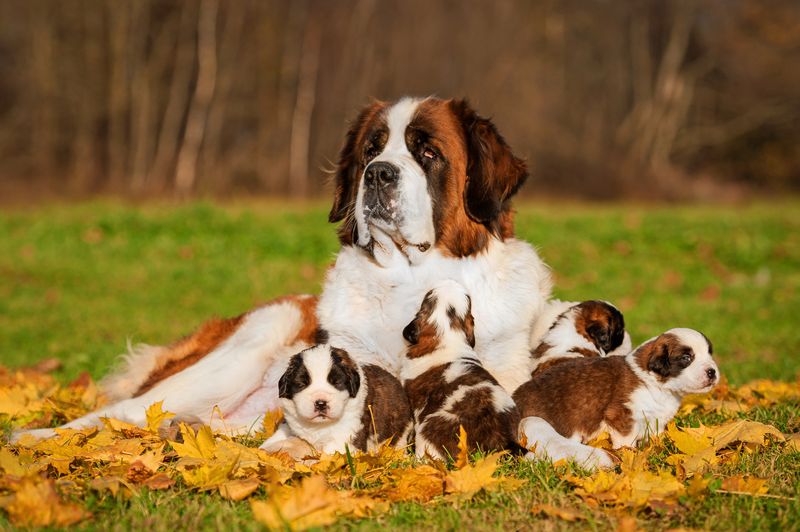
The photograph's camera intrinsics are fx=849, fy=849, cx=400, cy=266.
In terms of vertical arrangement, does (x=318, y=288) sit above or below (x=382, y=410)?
below

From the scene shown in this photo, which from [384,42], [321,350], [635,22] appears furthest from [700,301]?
[635,22]

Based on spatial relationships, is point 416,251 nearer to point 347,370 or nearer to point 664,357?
point 347,370

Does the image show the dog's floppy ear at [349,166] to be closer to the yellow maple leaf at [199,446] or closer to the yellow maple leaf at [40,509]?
the yellow maple leaf at [199,446]

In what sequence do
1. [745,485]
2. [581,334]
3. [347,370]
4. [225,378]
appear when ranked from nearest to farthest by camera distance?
[745,485] < [347,370] < [581,334] < [225,378]

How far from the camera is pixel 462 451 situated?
140 inches

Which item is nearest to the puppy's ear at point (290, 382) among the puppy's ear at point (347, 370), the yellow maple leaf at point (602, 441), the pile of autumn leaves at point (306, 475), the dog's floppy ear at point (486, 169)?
the puppy's ear at point (347, 370)

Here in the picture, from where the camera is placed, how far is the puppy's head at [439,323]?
4250 millimetres

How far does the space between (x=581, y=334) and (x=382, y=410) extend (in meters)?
1.29

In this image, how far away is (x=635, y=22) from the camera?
35.9 m

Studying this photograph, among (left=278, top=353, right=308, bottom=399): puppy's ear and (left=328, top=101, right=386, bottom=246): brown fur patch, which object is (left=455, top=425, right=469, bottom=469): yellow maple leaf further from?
(left=328, top=101, right=386, bottom=246): brown fur patch

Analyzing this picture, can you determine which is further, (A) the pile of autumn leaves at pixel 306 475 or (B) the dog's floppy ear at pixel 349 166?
(B) the dog's floppy ear at pixel 349 166

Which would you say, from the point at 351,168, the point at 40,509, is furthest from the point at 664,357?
the point at 40,509

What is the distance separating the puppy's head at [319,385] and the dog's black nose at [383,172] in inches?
35.7

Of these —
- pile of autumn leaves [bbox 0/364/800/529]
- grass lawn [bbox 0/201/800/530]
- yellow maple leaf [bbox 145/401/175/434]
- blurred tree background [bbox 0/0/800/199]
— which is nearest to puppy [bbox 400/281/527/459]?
pile of autumn leaves [bbox 0/364/800/529]
